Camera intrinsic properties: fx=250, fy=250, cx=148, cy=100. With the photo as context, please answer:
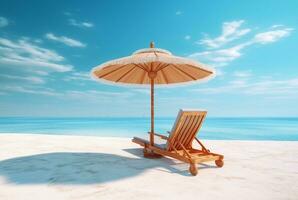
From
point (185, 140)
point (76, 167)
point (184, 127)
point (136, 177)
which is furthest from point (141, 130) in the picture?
point (136, 177)

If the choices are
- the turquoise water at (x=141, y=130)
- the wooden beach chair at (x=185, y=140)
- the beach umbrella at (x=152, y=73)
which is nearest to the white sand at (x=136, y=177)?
the wooden beach chair at (x=185, y=140)

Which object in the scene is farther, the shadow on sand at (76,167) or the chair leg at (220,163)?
the chair leg at (220,163)

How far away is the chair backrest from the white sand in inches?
17.6

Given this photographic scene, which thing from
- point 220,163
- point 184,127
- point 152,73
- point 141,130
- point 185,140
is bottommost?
point 141,130

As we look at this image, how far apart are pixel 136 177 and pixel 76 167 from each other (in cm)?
124

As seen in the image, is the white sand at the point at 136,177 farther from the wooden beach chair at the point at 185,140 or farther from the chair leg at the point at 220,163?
the wooden beach chair at the point at 185,140

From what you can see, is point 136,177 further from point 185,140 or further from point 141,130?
point 141,130

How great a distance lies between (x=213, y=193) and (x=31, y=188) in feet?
7.71

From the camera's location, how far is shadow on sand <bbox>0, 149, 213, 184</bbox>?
3732 mm

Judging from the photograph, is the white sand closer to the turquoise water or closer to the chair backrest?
the chair backrest

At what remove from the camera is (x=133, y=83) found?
6.69 metres

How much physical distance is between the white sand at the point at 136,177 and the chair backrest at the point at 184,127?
0.45 meters

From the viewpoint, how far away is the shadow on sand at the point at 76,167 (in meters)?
3.73

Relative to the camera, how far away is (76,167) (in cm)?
443
